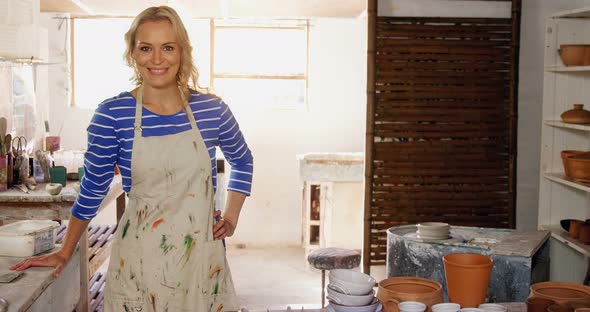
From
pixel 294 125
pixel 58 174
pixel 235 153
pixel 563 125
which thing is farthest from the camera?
pixel 294 125

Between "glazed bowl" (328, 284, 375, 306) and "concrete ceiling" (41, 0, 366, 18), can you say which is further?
"concrete ceiling" (41, 0, 366, 18)

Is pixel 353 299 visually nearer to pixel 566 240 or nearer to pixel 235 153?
pixel 235 153

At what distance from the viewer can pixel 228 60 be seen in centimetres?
834

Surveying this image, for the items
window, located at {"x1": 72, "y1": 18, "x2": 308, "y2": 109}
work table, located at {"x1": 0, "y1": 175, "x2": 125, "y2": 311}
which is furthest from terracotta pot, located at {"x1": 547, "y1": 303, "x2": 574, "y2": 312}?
window, located at {"x1": 72, "y1": 18, "x2": 308, "y2": 109}

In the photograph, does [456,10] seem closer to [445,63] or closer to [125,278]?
[445,63]

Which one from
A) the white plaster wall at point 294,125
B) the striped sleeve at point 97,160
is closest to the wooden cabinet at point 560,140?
the striped sleeve at point 97,160

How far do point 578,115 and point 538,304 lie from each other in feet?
8.37

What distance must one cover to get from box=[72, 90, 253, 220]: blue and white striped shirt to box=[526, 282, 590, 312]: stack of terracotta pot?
3.56 ft

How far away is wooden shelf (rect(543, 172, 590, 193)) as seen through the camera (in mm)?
4207

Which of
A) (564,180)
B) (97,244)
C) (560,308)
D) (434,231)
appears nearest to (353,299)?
(560,308)

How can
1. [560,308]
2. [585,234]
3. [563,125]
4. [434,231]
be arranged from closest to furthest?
1. [560,308]
2. [434,231]
3. [585,234]
4. [563,125]

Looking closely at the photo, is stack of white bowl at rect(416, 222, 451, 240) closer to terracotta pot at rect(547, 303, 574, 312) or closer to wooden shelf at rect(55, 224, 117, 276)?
terracotta pot at rect(547, 303, 574, 312)

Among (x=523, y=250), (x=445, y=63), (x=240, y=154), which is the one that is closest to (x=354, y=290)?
(x=240, y=154)

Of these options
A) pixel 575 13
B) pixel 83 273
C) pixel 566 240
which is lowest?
pixel 83 273
